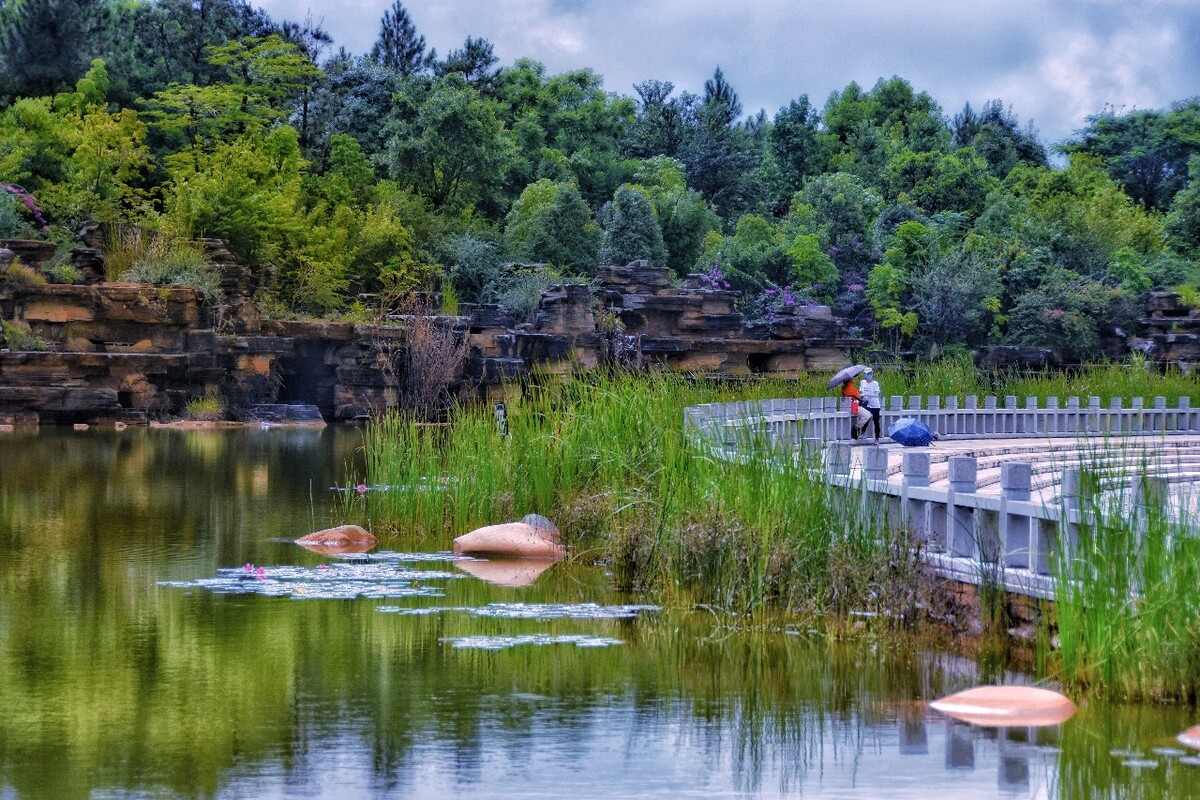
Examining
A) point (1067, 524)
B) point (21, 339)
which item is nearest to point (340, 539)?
point (1067, 524)

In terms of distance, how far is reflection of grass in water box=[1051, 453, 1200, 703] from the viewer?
7.80 meters

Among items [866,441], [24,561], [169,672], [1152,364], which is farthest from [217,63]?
[169,672]

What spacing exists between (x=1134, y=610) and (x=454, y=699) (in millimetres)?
3561

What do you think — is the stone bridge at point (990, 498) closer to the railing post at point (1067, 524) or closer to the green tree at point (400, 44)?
the railing post at point (1067, 524)

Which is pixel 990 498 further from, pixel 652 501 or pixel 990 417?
pixel 990 417

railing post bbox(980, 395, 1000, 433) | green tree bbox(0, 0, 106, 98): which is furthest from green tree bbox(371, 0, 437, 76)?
railing post bbox(980, 395, 1000, 433)

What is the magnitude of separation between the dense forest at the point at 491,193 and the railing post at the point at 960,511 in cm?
2599

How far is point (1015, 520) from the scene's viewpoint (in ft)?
32.2

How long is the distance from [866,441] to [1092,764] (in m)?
14.1

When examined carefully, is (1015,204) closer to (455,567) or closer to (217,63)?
(217,63)

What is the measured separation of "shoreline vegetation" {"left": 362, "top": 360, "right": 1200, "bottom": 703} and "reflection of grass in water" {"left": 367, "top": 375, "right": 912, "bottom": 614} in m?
0.02

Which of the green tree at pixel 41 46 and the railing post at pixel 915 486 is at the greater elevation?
the green tree at pixel 41 46

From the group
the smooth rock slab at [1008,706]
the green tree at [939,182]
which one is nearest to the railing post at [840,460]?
the smooth rock slab at [1008,706]

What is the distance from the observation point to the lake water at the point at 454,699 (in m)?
6.90
